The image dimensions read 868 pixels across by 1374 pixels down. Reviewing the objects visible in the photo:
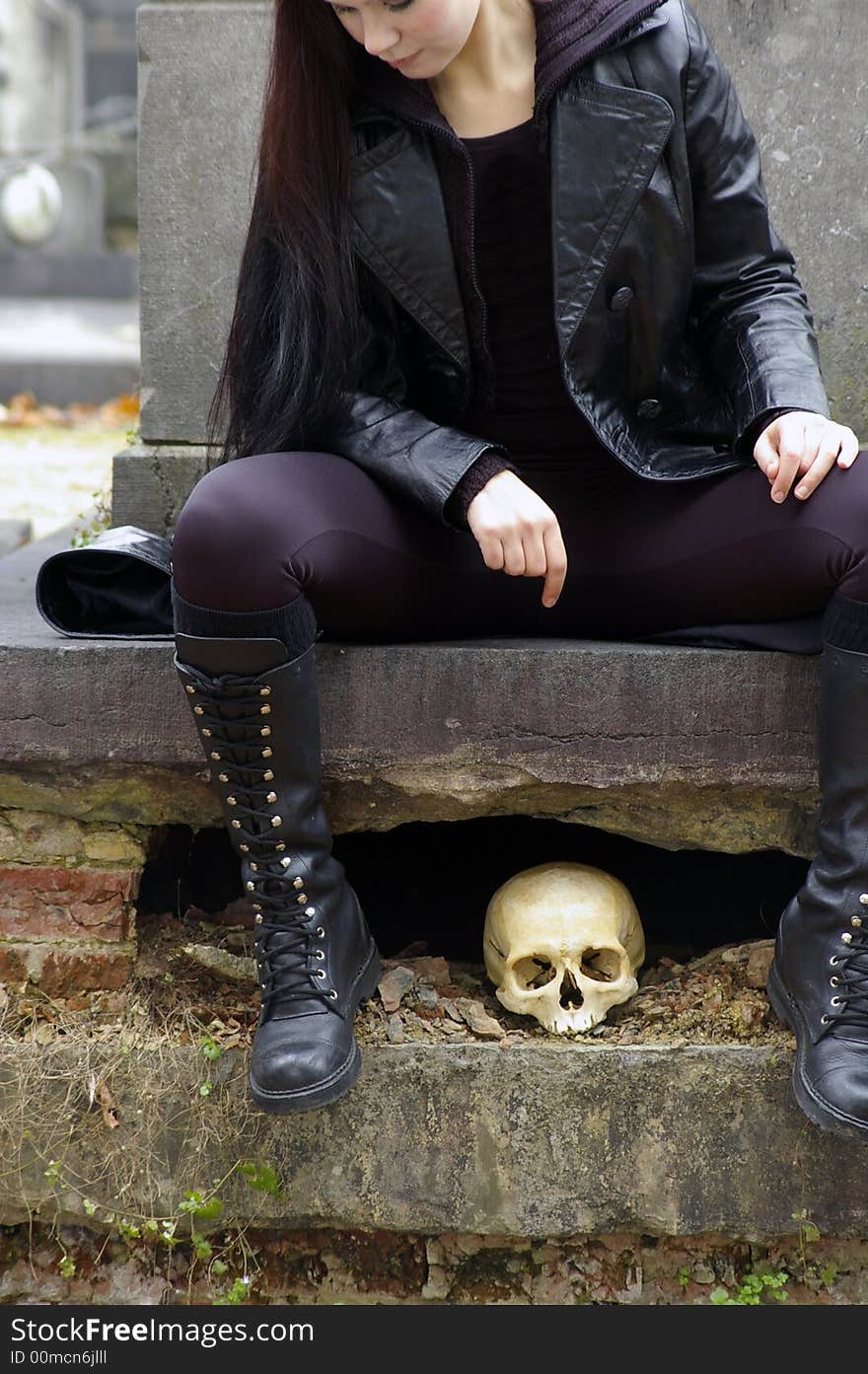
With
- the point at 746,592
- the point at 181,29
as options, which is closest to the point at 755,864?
Result: the point at 746,592

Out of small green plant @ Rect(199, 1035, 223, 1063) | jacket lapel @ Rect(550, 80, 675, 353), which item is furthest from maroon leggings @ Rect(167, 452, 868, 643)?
small green plant @ Rect(199, 1035, 223, 1063)

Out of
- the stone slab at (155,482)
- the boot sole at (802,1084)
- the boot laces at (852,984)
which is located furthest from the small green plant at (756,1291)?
the stone slab at (155,482)

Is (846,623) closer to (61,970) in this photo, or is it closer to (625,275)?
(625,275)

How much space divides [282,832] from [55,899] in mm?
660

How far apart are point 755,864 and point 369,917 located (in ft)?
3.10

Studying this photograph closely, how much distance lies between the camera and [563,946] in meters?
2.54

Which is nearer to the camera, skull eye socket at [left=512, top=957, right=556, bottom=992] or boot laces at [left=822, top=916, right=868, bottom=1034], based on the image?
boot laces at [left=822, top=916, right=868, bottom=1034]

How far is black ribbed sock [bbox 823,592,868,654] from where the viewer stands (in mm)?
2172

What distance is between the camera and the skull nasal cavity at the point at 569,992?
257 cm

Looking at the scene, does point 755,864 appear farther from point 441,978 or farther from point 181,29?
point 181,29

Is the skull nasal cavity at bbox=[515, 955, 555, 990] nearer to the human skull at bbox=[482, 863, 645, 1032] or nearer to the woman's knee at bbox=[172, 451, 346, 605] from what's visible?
the human skull at bbox=[482, 863, 645, 1032]

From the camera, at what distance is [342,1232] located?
2623 mm

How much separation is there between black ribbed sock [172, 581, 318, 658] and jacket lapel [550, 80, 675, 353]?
0.67 meters

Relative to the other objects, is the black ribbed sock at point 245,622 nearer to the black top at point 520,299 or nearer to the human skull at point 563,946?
the black top at point 520,299
